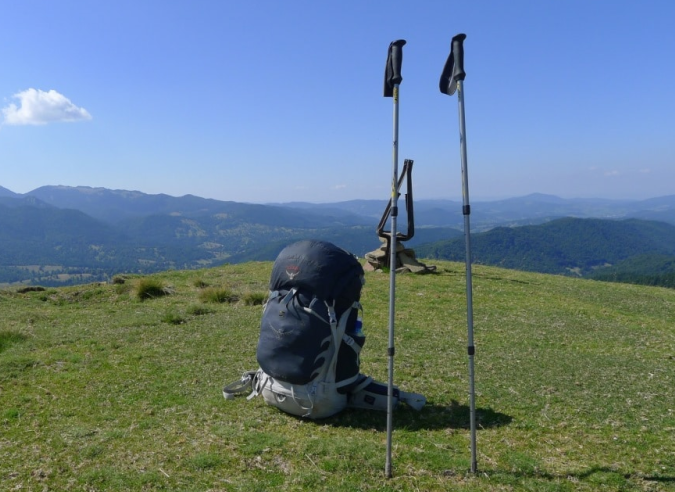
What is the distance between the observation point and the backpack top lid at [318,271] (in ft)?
24.8

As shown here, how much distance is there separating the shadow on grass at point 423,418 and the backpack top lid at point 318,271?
77.2 inches

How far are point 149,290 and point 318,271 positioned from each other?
1409 cm

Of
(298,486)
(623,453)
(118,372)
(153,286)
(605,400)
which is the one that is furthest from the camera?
(153,286)

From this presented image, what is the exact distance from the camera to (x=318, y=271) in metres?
7.61

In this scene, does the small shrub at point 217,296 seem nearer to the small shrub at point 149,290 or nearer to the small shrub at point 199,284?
the small shrub at point 149,290

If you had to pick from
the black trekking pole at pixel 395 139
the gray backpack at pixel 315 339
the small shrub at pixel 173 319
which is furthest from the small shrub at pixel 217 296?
the black trekking pole at pixel 395 139

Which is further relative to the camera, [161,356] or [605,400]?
[161,356]

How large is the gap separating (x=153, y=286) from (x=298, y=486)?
15.7 m

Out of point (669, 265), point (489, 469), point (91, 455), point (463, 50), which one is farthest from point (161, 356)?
point (669, 265)

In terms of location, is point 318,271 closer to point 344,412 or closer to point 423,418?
point 344,412

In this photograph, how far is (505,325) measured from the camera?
48.4 feet

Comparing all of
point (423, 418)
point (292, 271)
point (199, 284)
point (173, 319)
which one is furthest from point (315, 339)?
point (199, 284)

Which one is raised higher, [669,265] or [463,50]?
[463,50]

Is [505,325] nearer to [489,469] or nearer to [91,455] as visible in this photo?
[489,469]
